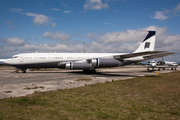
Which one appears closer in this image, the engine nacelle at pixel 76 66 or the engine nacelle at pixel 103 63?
the engine nacelle at pixel 76 66

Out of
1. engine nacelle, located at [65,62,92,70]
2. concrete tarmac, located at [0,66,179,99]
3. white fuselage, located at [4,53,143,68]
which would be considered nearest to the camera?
concrete tarmac, located at [0,66,179,99]

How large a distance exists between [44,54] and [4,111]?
68.5 feet

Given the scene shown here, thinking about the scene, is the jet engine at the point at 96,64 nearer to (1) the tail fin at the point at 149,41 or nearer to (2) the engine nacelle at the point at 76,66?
(2) the engine nacelle at the point at 76,66

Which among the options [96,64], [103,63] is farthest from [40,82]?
[103,63]

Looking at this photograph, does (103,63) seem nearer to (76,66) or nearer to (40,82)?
(76,66)

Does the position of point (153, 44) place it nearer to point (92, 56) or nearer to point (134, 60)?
point (134, 60)

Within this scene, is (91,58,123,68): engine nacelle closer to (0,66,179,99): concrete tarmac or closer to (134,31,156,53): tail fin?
(0,66,179,99): concrete tarmac

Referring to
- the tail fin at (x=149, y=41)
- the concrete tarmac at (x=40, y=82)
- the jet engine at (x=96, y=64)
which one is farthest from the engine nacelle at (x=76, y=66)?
the tail fin at (x=149, y=41)

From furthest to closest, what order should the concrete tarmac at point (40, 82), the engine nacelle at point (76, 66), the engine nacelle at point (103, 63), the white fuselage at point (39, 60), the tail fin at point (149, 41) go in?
the tail fin at point (149, 41) → the white fuselage at point (39, 60) → the engine nacelle at point (103, 63) → the engine nacelle at point (76, 66) → the concrete tarmac at point (40, 82)

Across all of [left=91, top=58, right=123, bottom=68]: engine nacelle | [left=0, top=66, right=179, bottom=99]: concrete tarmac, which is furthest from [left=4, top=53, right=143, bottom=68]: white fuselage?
[left=0, top=66, right=179, bottom=99]: concrete tarmac

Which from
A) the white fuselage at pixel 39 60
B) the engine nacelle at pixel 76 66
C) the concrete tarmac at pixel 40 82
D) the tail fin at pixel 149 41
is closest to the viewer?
the concrete tarmac at pixel 40 82

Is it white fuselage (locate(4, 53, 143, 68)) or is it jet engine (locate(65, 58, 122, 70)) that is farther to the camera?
white fuselage (locate(4, 53, 143, 68))

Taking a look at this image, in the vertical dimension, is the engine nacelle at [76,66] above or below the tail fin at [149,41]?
below

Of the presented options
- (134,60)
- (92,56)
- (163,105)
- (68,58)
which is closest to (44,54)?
(68,58)
